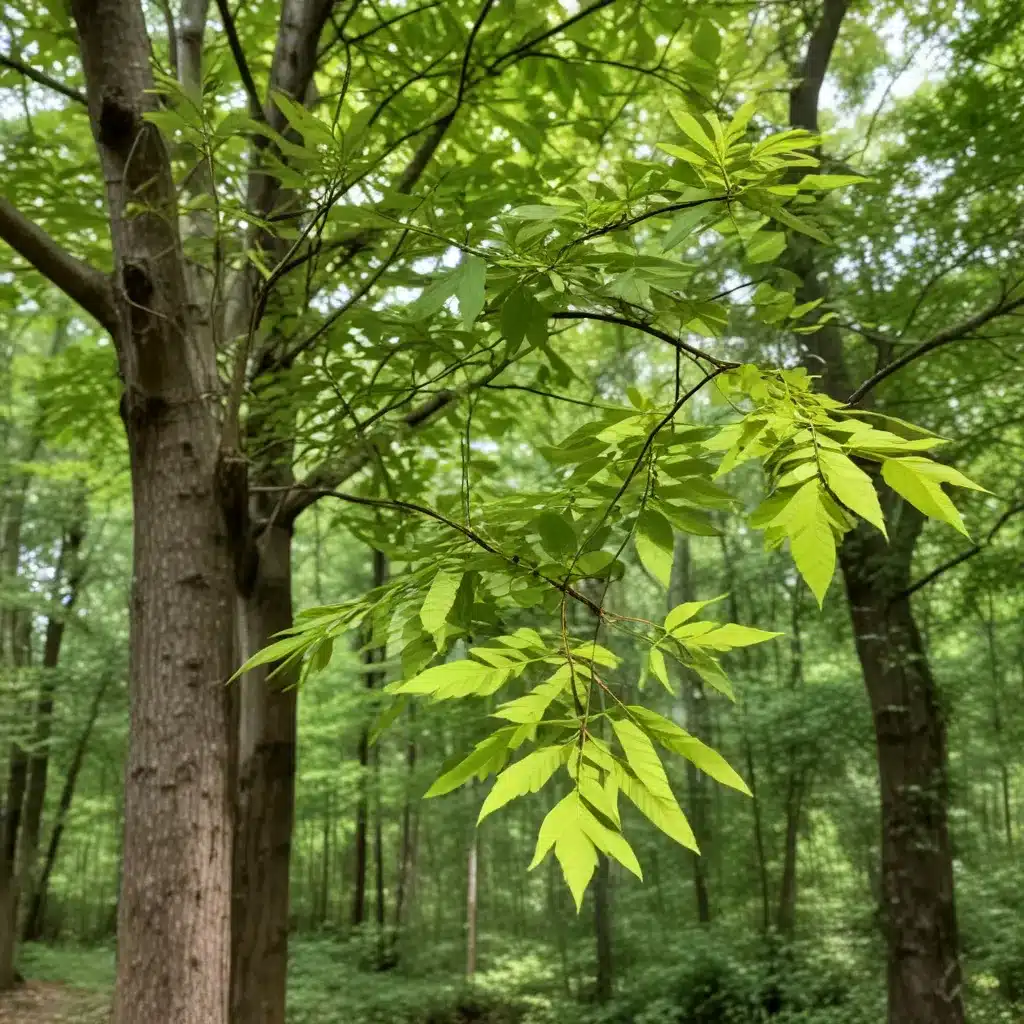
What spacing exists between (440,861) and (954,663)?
1181 cm

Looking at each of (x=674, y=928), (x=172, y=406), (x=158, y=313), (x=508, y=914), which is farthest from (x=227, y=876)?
(x=508, y=914)

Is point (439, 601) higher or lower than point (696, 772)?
higher

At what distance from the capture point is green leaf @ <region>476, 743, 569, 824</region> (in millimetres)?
716

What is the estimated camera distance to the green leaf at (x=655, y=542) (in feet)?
3.44

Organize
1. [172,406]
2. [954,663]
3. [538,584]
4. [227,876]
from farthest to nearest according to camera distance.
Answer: [954,663], [172,406], [227,876], [538,584]

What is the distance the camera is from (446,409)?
2.27 m

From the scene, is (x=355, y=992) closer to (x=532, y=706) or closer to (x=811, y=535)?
(x=532, y=706)

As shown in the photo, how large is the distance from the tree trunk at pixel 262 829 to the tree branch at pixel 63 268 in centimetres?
94

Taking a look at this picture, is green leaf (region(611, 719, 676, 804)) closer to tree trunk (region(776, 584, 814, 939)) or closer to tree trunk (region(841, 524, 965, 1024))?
tree trunk (region(841, 524, 965, 1024))

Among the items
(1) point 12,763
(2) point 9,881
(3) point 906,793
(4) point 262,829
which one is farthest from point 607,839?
(1) point 12,763

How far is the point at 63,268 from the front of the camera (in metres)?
1.81

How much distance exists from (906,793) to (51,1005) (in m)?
11.1

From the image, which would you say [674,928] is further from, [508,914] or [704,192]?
[704,192]

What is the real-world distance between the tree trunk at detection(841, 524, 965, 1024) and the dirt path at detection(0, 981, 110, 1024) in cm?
854
